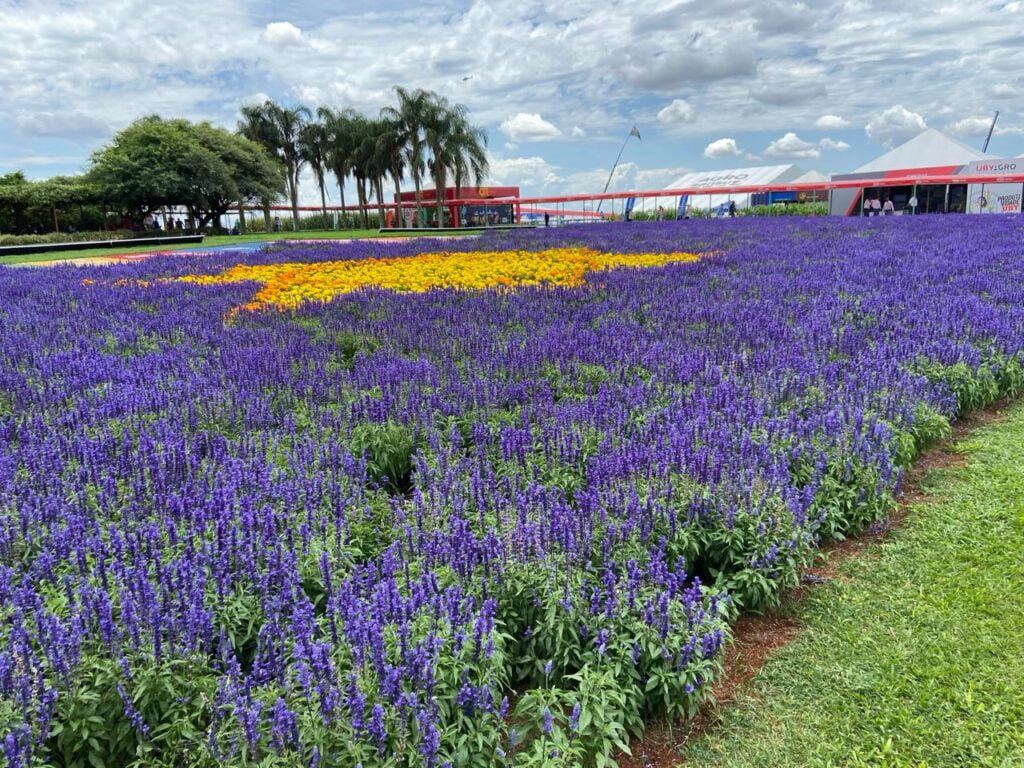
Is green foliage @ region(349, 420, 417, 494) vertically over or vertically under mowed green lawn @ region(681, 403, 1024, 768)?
over

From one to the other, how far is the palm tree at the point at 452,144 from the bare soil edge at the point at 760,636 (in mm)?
50066

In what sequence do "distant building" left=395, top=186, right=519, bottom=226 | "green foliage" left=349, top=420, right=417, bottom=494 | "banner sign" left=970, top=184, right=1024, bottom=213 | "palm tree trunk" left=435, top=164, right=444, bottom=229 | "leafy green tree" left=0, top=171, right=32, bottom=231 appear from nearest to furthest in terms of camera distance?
"green foliage" left=349, top=420, right=417, bottom=494, "banner sign" left=970, top=184, right=1024, bottom=213, "leafy green tree" left=0, top=171, right=32, bottom=231, "palm tree trunk" left=435, top=164, right=444, bottom=229, "distant building" left=395, top=186, right=519, bottom=226

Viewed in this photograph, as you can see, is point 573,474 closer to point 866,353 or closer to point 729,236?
point 866,353

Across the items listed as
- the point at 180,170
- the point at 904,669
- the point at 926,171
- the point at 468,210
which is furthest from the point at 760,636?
the point at 468,210

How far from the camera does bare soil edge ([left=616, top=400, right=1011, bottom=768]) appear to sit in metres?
3.09

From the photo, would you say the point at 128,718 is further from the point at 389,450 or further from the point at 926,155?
the point at 926,155

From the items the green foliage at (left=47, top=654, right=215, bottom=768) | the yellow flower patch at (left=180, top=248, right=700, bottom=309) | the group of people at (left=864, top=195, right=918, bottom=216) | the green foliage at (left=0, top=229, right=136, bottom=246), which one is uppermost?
the group of people at (left=864, top=195, right=918, bottom=216)

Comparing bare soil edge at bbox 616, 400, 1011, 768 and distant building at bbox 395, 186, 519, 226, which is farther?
distant building at bbox 395, 186, 519, 226

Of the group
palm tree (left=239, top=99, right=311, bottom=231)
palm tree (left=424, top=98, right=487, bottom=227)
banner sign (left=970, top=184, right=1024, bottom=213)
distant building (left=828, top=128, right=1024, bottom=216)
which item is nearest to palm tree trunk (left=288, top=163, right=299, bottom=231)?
palm tree (left=239, top=99, right=311, bottom=231)

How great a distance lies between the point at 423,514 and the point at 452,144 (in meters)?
51.6

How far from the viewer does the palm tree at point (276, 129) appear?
6053 cm

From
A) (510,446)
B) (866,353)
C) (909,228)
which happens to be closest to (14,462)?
(510,446)

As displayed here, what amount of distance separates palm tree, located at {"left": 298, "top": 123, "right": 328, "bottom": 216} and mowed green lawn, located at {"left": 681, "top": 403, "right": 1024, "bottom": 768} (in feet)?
207

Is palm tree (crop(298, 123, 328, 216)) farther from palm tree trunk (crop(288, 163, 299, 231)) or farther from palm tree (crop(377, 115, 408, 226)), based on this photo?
palm tree (crop(377, 115, 408, 226))
